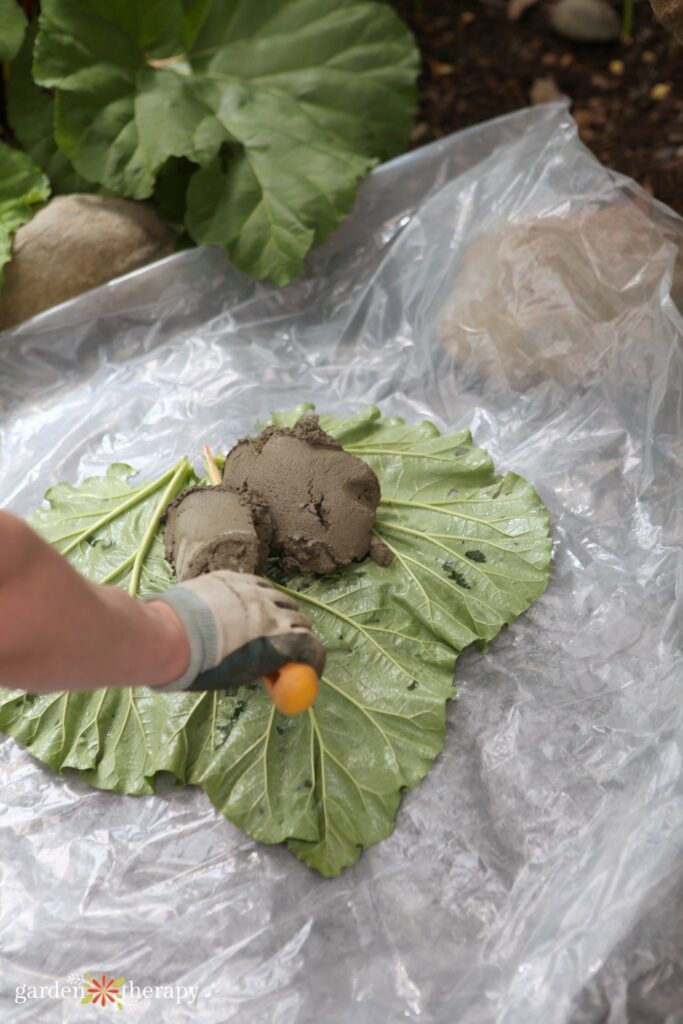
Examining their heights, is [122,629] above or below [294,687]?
above

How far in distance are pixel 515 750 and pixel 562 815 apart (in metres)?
0.13

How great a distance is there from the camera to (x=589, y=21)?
3.03 metres

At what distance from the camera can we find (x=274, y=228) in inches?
90.1

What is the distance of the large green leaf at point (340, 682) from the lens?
1596 mm

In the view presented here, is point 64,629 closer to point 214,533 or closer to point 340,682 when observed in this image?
point 214,533

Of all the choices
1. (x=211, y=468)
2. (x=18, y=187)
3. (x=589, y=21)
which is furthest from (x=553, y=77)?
(x=211, y=468)

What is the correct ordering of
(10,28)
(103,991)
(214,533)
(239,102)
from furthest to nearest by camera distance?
(239,102) → (10,28) → (214,533) → (103,991)

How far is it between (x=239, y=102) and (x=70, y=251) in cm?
53

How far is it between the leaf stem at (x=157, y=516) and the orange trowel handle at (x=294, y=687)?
1.55ft

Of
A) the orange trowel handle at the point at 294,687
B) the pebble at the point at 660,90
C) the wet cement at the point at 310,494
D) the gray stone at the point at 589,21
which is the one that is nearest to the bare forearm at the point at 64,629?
the orange trowel handle at the point at 294,687

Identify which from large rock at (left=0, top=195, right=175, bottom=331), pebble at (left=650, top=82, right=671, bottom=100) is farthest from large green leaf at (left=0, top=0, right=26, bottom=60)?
pebble at (left=650, top=82, right=671, bottom=100)

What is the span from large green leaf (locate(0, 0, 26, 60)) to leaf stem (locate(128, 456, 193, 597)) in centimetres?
109

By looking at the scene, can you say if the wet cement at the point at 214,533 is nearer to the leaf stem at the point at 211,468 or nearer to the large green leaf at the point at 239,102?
the leaf stem at the point at 211,468

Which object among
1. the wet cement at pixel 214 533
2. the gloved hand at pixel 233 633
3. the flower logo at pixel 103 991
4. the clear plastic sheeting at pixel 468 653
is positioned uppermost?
the gloved hand at pixel 233 633
